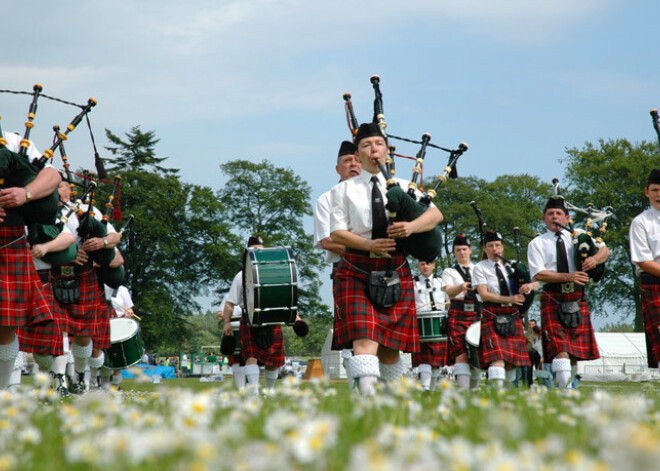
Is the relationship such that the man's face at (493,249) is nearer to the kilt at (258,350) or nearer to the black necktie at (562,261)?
the black necktie at (562,261)

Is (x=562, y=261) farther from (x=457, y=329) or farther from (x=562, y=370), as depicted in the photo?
(x=457, y=329)

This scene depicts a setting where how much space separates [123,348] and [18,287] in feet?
16.1

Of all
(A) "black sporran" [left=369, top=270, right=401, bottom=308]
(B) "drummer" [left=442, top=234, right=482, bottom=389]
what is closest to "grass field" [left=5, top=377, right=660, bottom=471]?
(A) "black sporran" [left=369, top=270, right=401, bottom=308]

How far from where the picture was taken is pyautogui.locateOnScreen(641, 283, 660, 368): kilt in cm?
605

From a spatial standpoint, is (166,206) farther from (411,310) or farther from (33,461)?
(33,461)

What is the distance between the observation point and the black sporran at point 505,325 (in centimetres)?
843

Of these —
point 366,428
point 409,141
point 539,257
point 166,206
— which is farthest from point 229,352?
point 166,206

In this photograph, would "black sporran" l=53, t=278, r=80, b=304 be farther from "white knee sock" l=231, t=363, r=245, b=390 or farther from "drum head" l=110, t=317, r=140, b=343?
"white knee sock" l=231, t=363, r=245, b=390

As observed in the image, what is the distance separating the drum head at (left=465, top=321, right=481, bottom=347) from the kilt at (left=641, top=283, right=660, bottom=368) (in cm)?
288

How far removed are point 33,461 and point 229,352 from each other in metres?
7.60

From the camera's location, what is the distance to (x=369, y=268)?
4.82 m

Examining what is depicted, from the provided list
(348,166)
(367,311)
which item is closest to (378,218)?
(367,311)

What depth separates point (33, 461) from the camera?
208cm

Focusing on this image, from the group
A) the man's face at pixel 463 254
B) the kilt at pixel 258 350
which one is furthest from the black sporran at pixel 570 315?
the kilt at pixel 258 350
